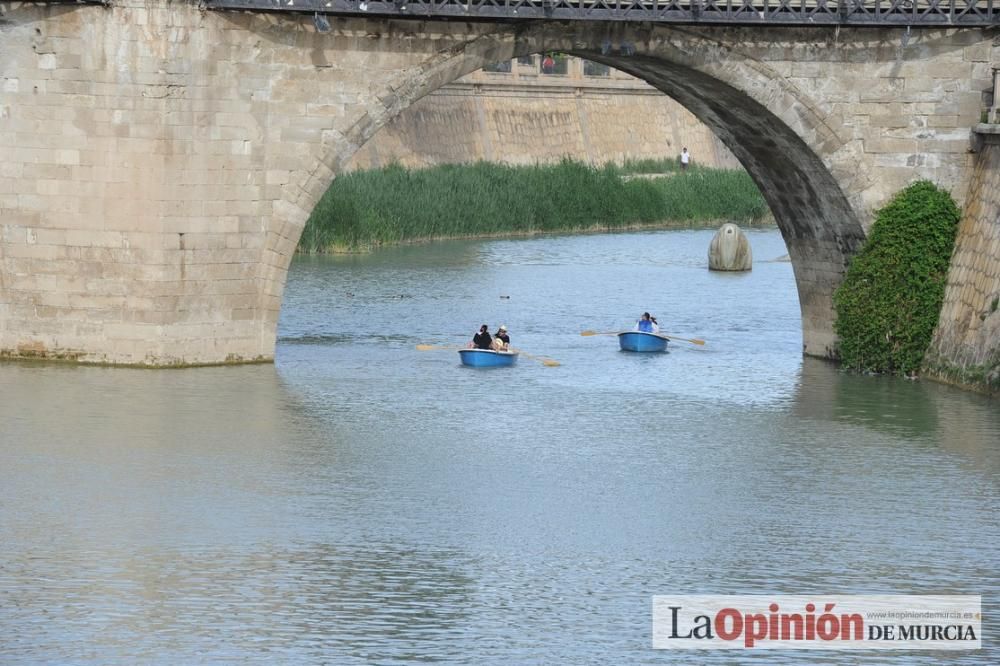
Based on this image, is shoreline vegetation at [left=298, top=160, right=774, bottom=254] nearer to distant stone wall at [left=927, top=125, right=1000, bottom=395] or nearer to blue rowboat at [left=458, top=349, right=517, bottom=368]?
blue rowboat at [left=458, top=349, right=517, bottom=368]

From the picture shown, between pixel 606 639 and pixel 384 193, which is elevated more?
pixel 384 193

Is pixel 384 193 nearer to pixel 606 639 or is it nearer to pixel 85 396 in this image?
pixel 85 396

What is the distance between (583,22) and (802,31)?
10.4 feet

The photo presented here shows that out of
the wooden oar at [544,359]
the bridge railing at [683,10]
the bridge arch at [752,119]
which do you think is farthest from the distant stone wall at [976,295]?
the wooden oar at [544,359]

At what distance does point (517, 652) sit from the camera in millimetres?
13766

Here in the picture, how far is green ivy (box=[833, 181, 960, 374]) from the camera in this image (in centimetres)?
2664

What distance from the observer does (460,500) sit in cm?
1856

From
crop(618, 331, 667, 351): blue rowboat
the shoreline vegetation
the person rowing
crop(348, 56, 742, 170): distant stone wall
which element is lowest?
crop(618, 331, 667, 351): blue rowboat

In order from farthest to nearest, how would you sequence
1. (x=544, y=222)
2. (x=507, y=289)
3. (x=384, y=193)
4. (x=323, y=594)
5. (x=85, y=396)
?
(x=544, y=222) → (x=384, y=193) → (x=507, y=289) → (x=85, y=396) → (x=323, y=594)

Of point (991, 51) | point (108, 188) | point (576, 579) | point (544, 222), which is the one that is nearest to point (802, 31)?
point (991, 51)

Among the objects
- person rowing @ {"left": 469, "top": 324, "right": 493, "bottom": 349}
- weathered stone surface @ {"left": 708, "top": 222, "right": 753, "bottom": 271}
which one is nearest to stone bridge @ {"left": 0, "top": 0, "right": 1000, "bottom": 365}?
person rowing @ {"left": 469, "top": 324, "right": 493, "bottom": 349}

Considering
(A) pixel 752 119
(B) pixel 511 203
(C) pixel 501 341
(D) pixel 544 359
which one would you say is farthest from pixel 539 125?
(C) pixel 501 341

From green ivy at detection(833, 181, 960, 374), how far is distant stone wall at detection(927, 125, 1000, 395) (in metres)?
0.18

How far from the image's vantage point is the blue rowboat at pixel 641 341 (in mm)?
29938
